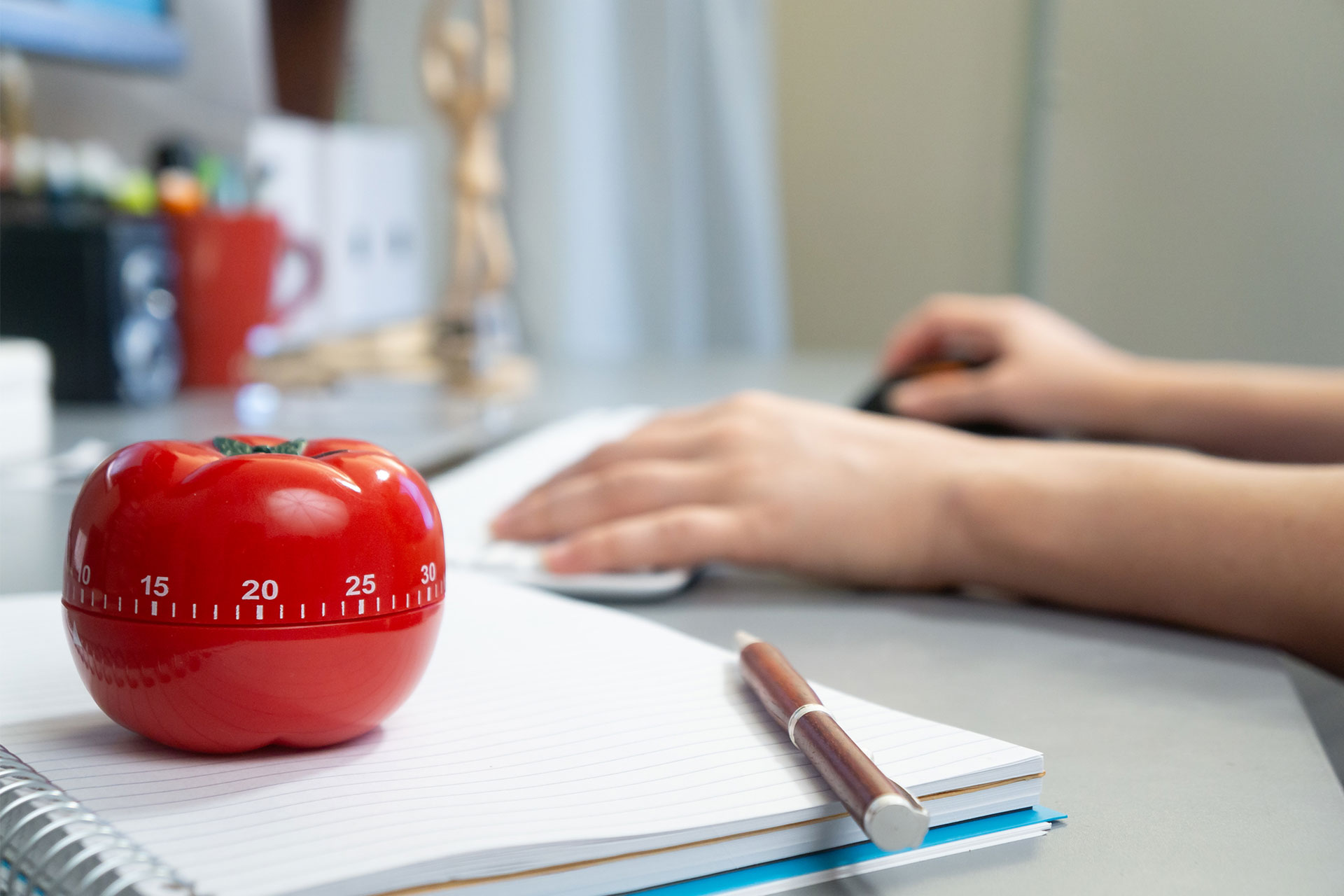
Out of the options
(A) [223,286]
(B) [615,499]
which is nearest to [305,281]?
(A) [223,286]

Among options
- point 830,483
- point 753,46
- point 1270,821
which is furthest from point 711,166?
point 1270,821

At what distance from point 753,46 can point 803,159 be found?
493 mm

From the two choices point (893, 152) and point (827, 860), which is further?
point (893, 152)

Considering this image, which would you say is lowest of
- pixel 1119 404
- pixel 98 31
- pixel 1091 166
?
pixel 1119 404

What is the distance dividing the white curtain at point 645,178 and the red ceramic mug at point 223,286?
102 centimetres

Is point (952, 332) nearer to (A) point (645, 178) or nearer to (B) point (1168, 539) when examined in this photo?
(B) point (1168, 539)

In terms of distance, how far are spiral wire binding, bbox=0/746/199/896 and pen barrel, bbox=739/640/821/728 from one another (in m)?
0.15

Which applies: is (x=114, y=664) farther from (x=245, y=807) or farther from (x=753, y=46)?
(x=753, y=46)

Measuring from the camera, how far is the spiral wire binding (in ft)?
0.75

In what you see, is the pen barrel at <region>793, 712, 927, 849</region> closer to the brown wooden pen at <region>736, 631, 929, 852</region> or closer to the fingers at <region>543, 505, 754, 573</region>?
the brown wooden pen at <region>736, 631, 929, 852</region>

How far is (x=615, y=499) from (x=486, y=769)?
0.96 feet

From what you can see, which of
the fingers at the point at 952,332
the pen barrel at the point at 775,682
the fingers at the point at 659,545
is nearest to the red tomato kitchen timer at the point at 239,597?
the pen barrel at the point at 775,682

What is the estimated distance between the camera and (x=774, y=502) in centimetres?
56

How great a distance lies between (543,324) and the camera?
2201mm
